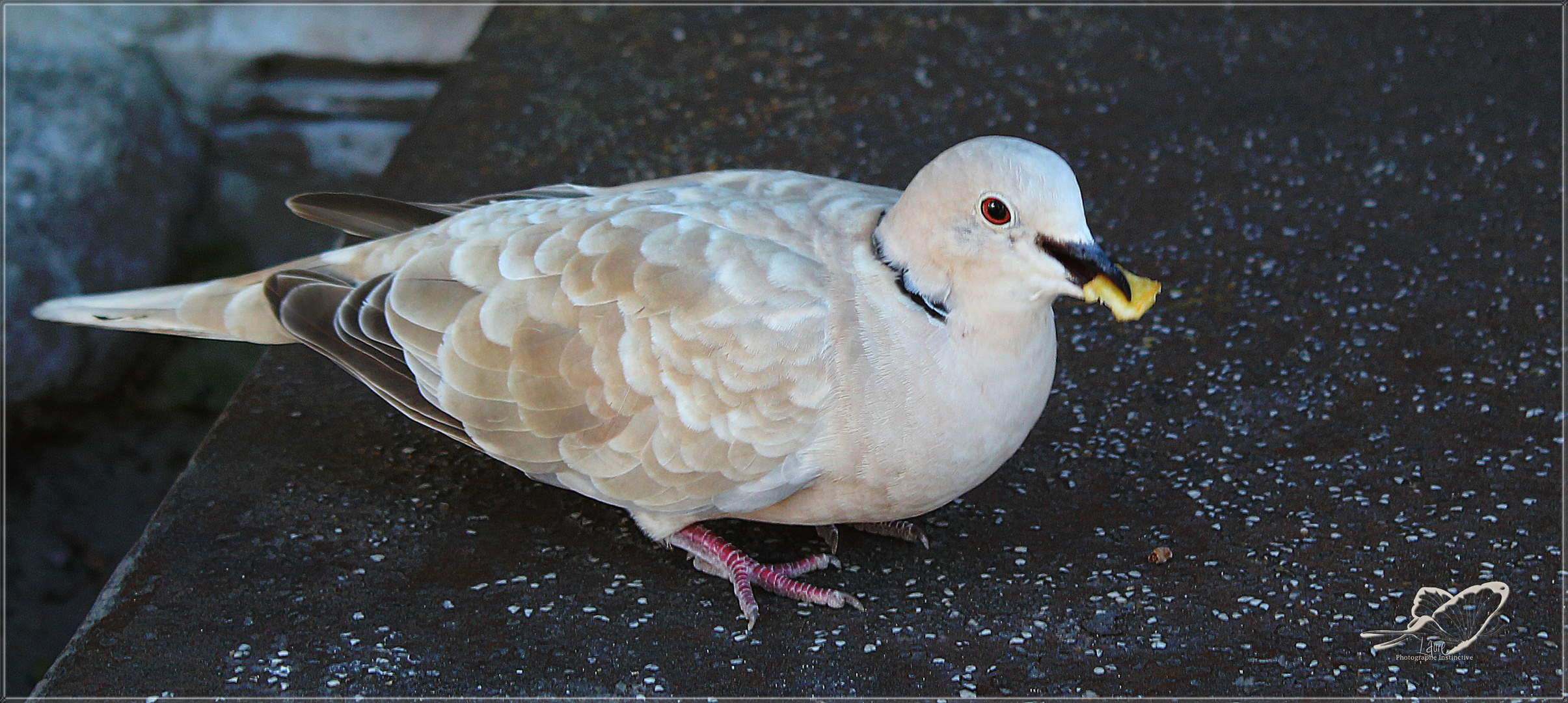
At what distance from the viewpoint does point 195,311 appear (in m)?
2.40

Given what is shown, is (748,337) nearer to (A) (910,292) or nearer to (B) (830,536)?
(A) (910,292)

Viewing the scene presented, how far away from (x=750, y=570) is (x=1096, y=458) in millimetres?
785

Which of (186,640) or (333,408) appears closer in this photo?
(186,640)

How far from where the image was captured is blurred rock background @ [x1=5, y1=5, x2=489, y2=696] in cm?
406

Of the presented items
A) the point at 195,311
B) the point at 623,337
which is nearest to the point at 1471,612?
the point at 623,337

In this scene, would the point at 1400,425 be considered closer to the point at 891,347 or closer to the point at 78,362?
the point at 891,347

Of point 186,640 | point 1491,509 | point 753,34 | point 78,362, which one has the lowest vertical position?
point 186,640

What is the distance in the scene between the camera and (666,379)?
2.02 m

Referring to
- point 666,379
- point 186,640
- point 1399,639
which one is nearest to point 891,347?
point 666,379

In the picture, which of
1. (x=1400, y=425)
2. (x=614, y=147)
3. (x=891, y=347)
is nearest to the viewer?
(x=891, y=347)

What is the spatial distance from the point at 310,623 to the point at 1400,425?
2.15m

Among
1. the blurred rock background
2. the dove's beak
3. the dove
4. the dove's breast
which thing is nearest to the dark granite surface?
the dove

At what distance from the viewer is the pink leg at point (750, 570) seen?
215 centimetres

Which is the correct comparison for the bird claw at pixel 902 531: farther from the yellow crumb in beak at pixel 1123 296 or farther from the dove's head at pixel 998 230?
the yellow crumb in beak at pixel 1123 296
